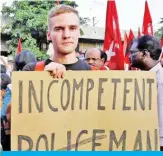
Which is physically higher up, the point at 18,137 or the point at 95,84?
the point at 95,84

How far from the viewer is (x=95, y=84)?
211 centimetres

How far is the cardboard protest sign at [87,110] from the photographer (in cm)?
207

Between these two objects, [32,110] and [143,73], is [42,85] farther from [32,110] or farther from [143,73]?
[143,73]

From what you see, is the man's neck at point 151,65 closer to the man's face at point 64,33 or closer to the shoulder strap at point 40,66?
the man's face at point 64,33

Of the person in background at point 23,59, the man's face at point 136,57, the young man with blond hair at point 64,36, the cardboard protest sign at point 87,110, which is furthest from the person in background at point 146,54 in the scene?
Result: the person in background at point 23,59

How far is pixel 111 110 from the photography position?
2.09 m

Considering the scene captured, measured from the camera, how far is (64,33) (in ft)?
6.98

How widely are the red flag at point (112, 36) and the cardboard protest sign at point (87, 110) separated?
77 cm

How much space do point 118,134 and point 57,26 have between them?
70 centimetres

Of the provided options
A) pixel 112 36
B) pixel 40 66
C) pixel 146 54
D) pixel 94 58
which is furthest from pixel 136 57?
pixel 112 36

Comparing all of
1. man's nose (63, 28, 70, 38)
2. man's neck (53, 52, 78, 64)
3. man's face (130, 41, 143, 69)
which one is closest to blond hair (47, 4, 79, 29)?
man's nose (63, 28, 70, 38)

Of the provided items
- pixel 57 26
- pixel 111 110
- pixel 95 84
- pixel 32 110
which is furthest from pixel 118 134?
pixel 57 26

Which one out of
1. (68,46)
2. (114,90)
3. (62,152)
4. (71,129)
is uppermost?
(68,46)

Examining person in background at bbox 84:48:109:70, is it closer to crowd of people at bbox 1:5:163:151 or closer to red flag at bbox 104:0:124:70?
red flag at bbox 104:0:124:70
